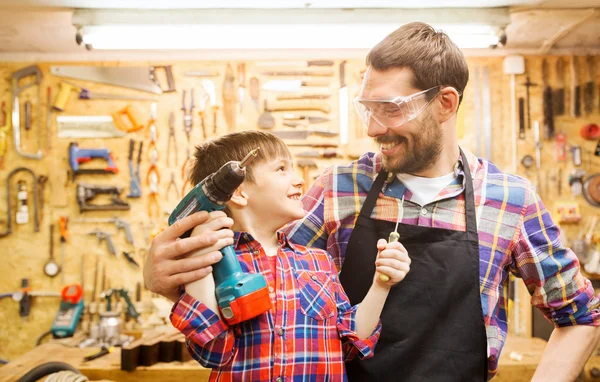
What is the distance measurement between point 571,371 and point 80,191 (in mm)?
3791

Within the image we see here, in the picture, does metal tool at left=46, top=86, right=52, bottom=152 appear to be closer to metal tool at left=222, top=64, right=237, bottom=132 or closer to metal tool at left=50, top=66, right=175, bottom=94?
metal tool at left=50, top=66, right=175, bottom=94

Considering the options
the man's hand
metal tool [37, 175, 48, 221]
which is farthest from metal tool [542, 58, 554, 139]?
metal tool [37, 175, 48, 221]

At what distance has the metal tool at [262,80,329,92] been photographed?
4430mm

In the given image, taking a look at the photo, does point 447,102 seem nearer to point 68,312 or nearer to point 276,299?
point 276,299

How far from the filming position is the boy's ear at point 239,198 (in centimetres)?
153

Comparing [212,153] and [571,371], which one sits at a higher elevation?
[212,153]

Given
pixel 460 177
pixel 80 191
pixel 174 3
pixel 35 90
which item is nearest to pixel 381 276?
pixel 460 177

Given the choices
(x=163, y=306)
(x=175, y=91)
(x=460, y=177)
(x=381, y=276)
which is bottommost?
(x=163, y=306)

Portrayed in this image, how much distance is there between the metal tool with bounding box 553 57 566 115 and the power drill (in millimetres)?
3865

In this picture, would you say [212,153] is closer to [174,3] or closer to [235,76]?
[174,3]

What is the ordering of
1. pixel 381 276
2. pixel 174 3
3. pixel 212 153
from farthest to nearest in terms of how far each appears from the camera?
pixel 174 3 < pixel 212 153 < pixel 381 276

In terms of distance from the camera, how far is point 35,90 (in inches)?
177

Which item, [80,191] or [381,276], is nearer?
[381,276]

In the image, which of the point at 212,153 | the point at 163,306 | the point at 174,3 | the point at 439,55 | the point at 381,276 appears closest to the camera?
the point at 381,276
